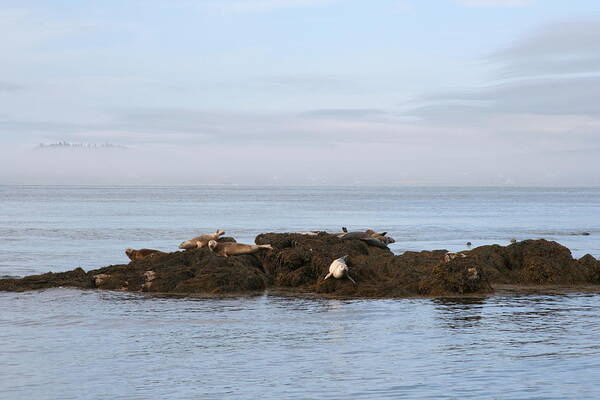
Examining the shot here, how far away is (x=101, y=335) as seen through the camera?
12070 millimetres

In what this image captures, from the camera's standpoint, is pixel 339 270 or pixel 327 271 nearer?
pixel 339 270

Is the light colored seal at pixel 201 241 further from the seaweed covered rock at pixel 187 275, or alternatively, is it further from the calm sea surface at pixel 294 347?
the calm sea surface at pixel 294 347

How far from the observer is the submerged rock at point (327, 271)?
16.4 meters

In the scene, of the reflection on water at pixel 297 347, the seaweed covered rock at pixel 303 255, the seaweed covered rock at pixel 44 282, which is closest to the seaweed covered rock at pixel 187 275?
the seaweed covered rock at pixel 44 282

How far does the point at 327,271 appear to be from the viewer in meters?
17.3

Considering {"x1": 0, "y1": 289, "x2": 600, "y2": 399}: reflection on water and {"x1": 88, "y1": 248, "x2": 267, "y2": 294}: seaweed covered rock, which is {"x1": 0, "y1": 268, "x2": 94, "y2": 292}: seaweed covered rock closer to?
{"x1": 88, "y1": 248, "x2": 267, "y2": 294}: seaweed covered rock

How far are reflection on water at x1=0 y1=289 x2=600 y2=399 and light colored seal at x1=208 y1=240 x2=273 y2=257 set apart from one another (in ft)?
9.62

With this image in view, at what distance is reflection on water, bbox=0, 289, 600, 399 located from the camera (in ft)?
29.1

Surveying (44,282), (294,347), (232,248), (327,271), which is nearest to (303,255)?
(327,271)

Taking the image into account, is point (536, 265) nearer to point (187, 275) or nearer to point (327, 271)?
point (327, 271)

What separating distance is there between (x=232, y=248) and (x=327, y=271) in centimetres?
288

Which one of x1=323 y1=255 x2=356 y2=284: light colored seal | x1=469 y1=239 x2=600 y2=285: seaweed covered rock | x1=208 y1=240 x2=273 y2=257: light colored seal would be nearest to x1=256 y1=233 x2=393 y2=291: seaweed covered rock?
x1=208 y1=240 x2=273 y2=257: light colored seal

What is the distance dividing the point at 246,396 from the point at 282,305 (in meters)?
6.44

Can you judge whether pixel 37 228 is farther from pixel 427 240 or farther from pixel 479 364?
pixel 479 364
